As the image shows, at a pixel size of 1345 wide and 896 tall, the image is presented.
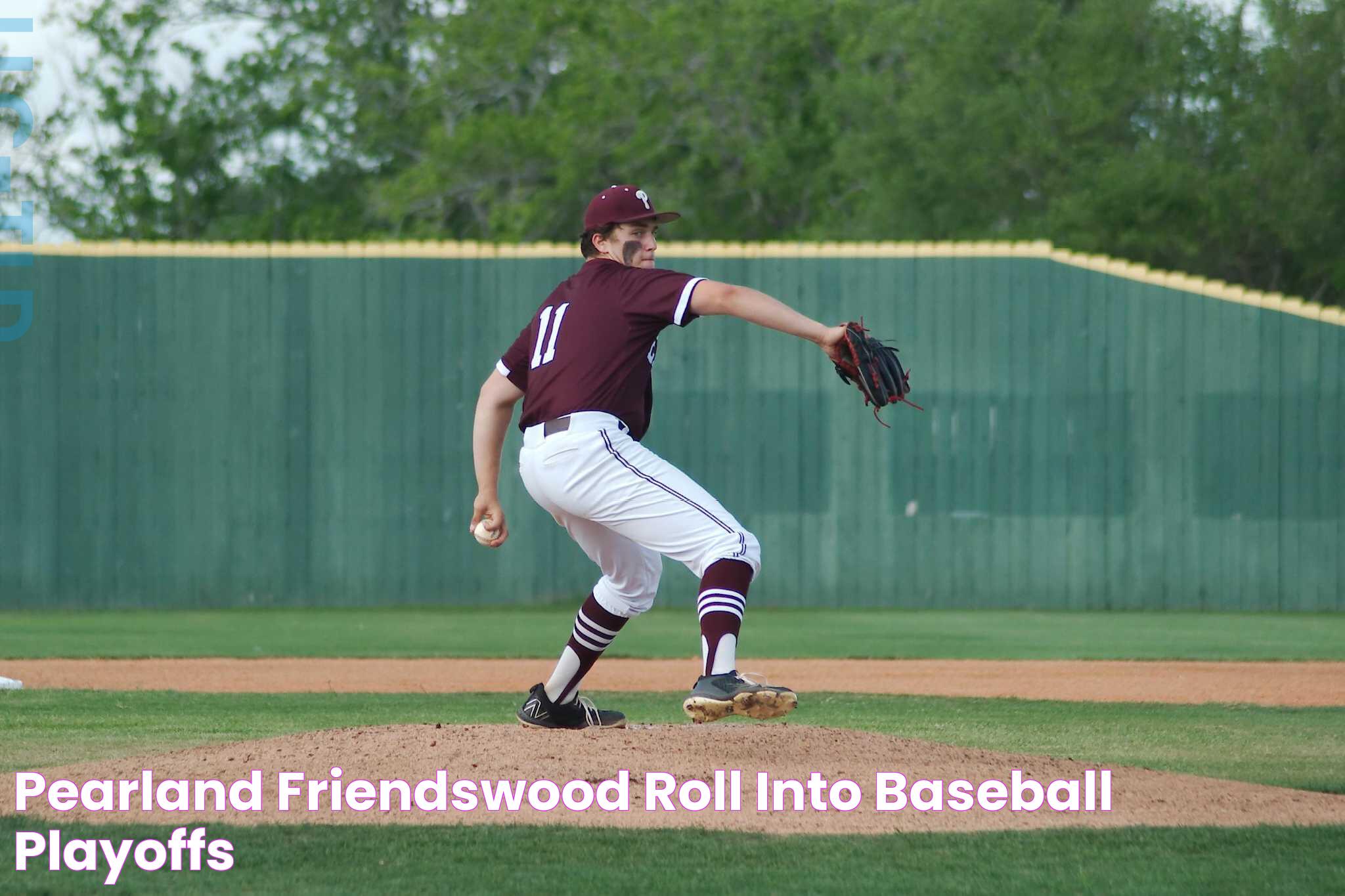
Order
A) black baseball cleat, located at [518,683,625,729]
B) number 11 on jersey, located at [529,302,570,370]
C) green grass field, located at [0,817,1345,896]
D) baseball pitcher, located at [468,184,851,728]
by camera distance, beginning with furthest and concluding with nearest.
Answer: black baseball cleat, located at [518,683,625,729], number 11 on jersey, located at [529,302,570,370], baseball pitcher, located at [468,184,851,728], green grass field, located at [0,817,1345,896]

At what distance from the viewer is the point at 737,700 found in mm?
4754

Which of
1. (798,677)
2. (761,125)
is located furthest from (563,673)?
(761,125)

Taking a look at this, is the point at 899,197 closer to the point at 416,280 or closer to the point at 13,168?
the point at 416,280

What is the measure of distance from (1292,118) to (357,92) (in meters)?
15.2

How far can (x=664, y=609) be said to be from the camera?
1502 centimetres

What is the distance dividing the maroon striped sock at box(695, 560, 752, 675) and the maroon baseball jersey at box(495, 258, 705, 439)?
528 millimetres

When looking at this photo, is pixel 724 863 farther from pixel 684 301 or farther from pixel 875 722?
pixel 875 722

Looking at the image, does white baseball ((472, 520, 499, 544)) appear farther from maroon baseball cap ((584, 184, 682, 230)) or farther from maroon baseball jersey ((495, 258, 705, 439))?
maroon baseball cap ((584, 184, 682, 230))

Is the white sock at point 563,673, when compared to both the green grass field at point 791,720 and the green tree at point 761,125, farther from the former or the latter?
the green tree at point 761,125

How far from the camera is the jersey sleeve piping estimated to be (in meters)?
4.91

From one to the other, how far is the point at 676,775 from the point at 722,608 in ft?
1.67

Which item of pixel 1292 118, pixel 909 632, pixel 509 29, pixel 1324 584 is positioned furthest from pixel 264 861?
pixel 509 29

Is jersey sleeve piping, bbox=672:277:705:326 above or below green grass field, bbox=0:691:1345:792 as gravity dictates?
above

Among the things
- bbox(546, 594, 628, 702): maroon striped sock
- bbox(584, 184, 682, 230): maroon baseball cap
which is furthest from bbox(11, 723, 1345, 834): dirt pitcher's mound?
bbox(584, 184, 682, 230): maroon baseball cap
